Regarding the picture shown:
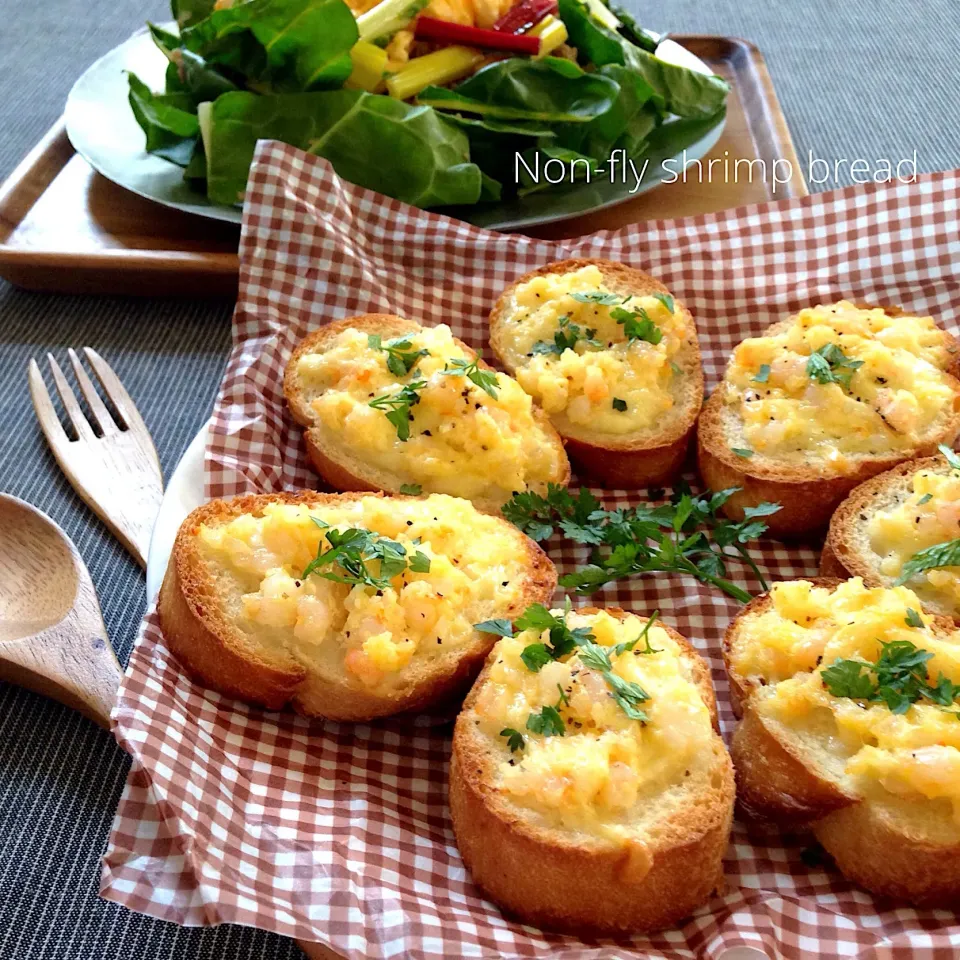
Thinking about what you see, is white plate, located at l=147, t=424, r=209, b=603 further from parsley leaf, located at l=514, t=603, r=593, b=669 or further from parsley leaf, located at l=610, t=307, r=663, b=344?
parsley leaf, located at l=610, t=307, r=663, b=344

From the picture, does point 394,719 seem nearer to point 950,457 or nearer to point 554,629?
point 554,629

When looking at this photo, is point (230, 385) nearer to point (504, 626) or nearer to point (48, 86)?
point (504, 626)

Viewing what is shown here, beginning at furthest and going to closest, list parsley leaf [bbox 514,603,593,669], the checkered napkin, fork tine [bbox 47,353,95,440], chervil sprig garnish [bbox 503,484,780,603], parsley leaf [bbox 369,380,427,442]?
fork tine [bbox 47,353,95,440]
parsley leaf [bbox 369,380,427,442]
chervil sprig garnish [bbox 503,484,780,603]
parsley leaf [bbox 514,603,593,669]
the checkered napkin

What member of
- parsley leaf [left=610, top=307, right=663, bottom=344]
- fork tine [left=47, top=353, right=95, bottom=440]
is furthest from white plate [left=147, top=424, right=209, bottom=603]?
parsley leaf [left=610, top=307, right=663, bottom=344]

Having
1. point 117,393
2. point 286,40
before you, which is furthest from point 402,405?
point 286,40

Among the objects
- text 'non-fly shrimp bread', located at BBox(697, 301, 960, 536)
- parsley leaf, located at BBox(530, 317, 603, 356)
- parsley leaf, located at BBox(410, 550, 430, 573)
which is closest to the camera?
parsley leaf, located at BBox(410, 550, 430, 573)

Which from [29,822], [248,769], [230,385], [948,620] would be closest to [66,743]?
[29,822]
